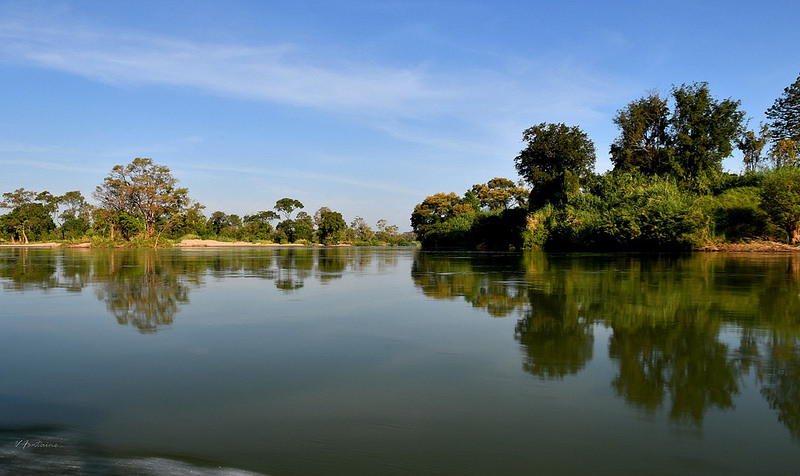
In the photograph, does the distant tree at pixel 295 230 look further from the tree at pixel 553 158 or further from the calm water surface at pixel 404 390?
the calm water surface at pixel 404 390

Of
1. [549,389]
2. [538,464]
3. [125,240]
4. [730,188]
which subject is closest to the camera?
[538,464]

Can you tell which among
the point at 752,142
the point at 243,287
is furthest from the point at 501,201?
the point at 243,287

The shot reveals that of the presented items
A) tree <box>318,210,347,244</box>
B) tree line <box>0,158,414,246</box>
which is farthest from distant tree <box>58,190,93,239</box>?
tree <box>318,210,347,244</box>

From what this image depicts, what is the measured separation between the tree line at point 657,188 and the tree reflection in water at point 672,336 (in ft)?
64.3

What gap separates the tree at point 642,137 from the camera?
38.0 m

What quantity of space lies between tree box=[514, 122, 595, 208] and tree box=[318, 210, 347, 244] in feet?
96.3

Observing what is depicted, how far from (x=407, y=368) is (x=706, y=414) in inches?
69.6

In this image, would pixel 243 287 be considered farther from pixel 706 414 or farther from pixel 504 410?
pixel 706 414

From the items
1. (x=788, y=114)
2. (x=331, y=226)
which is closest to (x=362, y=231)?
(x=331, y=226)

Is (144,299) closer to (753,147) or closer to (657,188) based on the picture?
(657,188)

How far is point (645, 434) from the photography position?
2217 millimetres

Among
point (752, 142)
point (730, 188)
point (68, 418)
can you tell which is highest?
point (752, 142)

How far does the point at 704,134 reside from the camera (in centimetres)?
3597

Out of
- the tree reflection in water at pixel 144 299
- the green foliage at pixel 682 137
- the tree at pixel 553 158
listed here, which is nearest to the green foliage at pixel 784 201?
the green foliage at pixel 682 137
